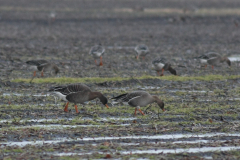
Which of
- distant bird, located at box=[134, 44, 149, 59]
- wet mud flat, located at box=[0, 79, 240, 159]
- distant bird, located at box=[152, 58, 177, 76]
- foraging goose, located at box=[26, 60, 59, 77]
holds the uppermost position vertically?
distant bird, located at box=[134, 44, 149, 59]

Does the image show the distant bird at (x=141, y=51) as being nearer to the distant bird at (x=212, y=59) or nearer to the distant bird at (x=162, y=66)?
the distant bird at (x=212, y=59)

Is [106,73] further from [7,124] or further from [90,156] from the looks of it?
[90,156]

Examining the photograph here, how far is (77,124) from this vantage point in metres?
10.4

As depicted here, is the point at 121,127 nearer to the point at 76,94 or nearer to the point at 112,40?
the point at 76,94

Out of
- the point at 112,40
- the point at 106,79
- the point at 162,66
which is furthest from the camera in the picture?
the point at 112,40

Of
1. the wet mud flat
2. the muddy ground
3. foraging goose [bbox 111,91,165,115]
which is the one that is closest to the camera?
the wet mud flat

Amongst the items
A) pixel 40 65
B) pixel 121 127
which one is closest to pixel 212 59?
pixel 40 65

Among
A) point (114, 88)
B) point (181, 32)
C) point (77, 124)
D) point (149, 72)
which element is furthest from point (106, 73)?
point (181, 32)

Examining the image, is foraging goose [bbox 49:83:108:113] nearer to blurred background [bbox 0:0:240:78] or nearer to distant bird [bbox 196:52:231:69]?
blurred background [bbox 0:0:240:78]

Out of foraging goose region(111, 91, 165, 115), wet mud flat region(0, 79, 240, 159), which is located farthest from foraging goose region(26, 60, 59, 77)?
foraging goose region(111, 91, 165, 115)

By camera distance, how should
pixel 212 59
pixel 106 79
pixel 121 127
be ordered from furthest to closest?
pixel 212 59, pixel 106 79, pixel 121 127

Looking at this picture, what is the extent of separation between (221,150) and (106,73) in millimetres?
9897

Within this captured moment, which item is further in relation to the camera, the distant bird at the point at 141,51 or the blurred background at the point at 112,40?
the distant bird at the point at 141,51

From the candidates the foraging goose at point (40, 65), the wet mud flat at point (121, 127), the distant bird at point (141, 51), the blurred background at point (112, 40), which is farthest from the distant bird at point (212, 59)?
the foraging goose at point (40, 65)
